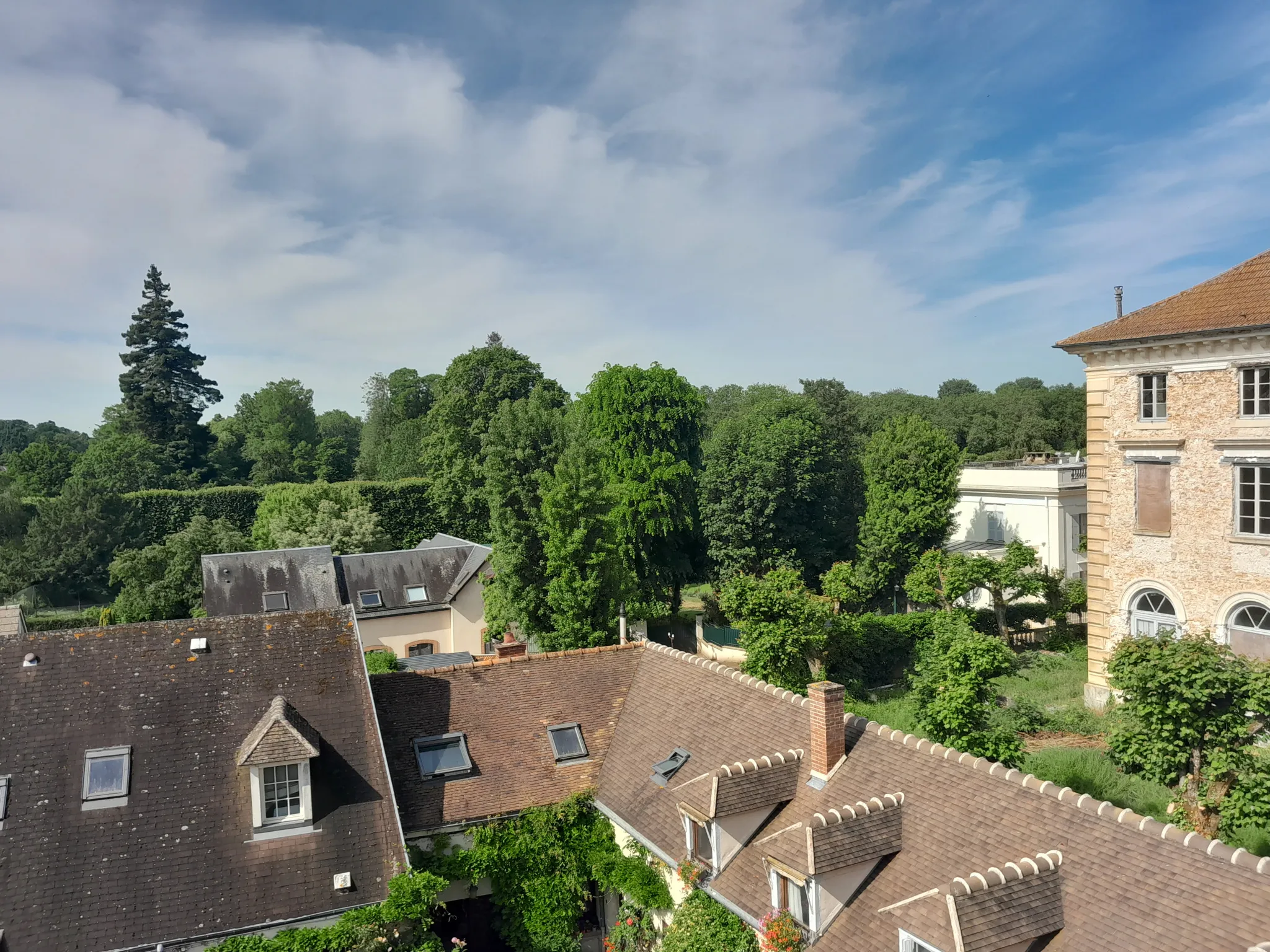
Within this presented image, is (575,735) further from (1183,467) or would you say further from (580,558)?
(1183,467)

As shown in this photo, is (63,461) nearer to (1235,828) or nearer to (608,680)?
(608,680)

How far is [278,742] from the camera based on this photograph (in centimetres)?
1357

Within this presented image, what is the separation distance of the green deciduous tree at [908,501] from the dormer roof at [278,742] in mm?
32109

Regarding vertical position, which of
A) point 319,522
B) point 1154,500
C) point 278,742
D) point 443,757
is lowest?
point 443,757

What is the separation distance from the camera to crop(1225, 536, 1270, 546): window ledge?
72.3 ft

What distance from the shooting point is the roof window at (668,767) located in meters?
15.1

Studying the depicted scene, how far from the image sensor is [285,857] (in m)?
13.1

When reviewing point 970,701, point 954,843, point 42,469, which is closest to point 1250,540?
point 970,701

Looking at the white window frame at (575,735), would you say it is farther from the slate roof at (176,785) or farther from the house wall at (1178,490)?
the house wall at (1178,490)

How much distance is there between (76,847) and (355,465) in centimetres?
7207

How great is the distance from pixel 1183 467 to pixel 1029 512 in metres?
20.6

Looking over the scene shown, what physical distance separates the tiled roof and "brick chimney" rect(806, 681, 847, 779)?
1669 cm

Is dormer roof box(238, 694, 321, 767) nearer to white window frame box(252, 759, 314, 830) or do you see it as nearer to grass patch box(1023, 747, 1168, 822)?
white window frame box(252, 759, 314, 830)

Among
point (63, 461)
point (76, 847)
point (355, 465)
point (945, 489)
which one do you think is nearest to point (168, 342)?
point (63, 461)
